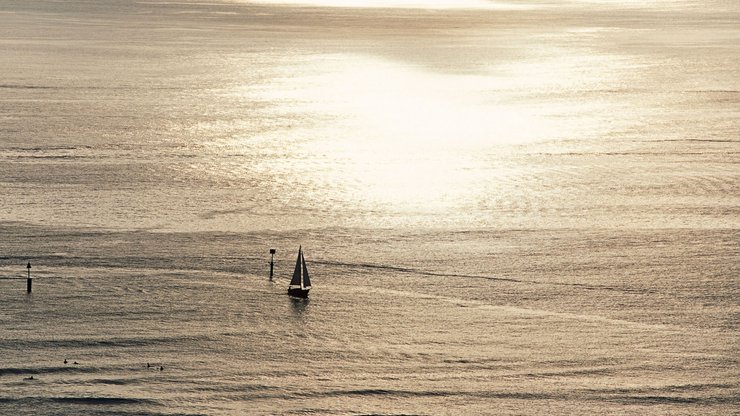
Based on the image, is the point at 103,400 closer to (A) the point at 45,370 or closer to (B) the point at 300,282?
(A) the point at 45,370

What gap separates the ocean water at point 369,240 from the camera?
21844 mm

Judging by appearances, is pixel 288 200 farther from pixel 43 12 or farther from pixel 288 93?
pixel 43 12

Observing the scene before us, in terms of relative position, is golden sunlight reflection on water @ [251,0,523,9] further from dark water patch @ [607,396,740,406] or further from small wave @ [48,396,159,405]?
small wave @ [48,396,159,405]

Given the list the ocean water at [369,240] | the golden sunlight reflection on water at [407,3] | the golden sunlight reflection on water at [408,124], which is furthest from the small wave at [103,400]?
the golden sunlight reflection on water at [407,3]

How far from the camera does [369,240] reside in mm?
30859

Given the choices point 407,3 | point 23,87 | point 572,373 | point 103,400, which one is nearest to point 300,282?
point 572,373

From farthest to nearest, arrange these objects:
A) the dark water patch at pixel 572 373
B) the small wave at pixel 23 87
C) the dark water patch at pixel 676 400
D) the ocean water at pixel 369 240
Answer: the small wave at pixel 23 87 → the dark water patch at pixel 572 373 → the ocean water at pixel 369 240 → the dark water patch at pixel 676 400

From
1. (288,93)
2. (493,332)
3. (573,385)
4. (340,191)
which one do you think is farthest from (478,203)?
(288,93)

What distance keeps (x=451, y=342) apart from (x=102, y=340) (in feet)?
20.1

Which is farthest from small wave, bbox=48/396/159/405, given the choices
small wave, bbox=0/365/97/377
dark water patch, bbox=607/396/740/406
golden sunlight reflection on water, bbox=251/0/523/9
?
golden sunlight reflection on water, bbox=251/0/523/9

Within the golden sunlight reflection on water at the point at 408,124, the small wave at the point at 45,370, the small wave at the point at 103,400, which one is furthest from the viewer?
the golden sunlight reflection on water at the point at 408,124

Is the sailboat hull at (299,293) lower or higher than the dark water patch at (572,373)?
higher

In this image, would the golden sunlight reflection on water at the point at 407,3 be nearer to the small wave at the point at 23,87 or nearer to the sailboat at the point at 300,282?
the small wave at the point at 23,87

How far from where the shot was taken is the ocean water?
21.8 meters
